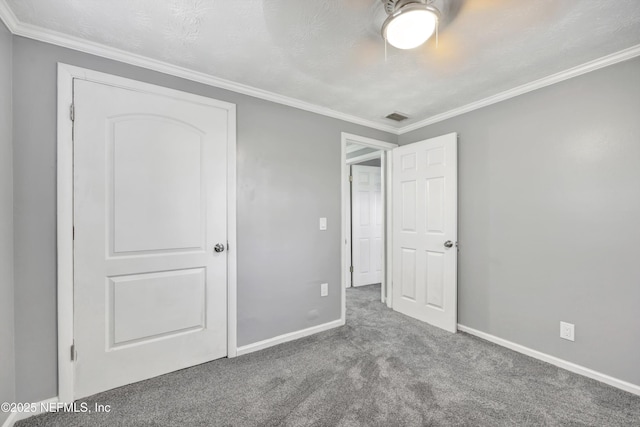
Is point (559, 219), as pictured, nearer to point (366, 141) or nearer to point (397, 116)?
point (397, 116)

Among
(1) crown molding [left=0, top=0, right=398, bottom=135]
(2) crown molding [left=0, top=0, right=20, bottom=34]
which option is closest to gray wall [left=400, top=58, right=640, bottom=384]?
(1) crown molding [left=0, top=0, right=398, bottom=135]

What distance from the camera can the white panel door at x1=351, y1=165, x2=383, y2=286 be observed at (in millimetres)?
4648

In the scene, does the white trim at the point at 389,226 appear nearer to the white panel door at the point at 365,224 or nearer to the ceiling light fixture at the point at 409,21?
the white panel door at the point at 365,224

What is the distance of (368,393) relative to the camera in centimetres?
186

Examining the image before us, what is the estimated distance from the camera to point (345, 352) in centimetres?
242

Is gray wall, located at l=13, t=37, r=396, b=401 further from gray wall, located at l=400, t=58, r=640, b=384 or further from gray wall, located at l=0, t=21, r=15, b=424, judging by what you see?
gray wall, located at l=400, t=58, r=640, b=384

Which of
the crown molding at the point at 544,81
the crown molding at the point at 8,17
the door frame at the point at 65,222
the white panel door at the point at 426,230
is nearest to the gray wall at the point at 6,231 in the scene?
the crown molding at the point at 8,17

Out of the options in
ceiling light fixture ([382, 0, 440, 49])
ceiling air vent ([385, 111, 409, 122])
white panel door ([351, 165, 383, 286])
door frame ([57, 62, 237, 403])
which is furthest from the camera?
white panel door ([351, 165, 383, 286])

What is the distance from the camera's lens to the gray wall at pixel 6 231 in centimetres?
150

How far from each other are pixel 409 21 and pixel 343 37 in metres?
0.45

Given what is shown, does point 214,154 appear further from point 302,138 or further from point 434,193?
point 434,193

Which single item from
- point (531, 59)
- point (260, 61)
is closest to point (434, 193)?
point (531, 59)

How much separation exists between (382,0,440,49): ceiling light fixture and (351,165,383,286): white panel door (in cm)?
312

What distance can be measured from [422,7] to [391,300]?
3.08 meters
